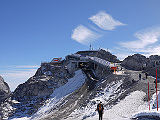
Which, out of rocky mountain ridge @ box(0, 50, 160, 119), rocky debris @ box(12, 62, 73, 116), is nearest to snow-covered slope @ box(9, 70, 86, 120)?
rocky mountain ridge @ box(0, 50, 160, 119)

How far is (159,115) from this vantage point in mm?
9570

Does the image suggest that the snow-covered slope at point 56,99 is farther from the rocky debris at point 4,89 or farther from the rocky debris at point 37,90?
the rocky debris at point 4,89

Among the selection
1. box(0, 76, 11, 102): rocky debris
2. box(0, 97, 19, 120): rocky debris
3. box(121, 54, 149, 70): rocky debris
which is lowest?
box(0, 97, 19, 120): rocky debris

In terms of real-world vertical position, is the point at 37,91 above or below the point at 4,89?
above

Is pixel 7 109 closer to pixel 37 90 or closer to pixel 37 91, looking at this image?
pixel 37 91

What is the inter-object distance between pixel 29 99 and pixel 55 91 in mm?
7304

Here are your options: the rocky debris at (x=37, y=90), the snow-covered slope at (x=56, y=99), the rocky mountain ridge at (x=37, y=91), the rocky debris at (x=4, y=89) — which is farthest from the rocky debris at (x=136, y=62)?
the rocky debris at (x=4, y=89)

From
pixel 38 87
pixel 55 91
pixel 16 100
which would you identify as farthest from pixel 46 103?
pixel 16 100

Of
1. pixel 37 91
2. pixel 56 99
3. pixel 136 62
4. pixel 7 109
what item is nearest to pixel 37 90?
pixel 37 91

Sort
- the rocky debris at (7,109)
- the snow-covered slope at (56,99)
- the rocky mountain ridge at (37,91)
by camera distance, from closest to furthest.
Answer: the snow-covered slope at (56,99), the rocky debris at (7,109), the rocky mountain ridge at (37,91)

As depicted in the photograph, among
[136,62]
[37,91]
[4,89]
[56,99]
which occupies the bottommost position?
[4,89]

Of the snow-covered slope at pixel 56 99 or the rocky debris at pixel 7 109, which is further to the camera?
the rocky debris at pixel 7 109

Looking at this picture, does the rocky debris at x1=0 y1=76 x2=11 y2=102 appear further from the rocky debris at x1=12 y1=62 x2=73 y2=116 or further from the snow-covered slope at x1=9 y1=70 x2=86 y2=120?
the snow-covered slope at x1=9 y1=70 x2=86 y2=120

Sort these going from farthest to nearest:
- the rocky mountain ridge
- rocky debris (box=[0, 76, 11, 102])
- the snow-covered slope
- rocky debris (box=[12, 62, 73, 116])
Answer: rocky debris (box=[0, 76, 11, 102]), rocky debris (box=[12, 62, 73, 116]), the rocky mountain ridge, the snow-covered slope
